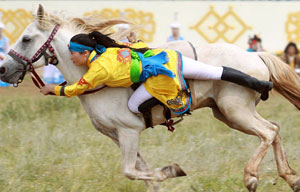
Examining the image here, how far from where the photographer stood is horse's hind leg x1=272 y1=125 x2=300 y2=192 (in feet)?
16.9

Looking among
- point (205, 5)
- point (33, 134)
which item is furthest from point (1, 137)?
point (205, 5)

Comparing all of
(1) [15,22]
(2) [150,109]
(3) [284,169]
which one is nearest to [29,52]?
(2) [150,109]

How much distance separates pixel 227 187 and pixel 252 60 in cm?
116

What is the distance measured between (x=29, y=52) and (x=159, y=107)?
121cm

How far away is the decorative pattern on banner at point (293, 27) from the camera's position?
2053cm

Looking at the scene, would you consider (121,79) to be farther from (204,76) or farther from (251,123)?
(251,123)

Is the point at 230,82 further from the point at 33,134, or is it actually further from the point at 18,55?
the point at 33,134

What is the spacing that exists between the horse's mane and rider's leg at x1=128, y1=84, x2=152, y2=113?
26.5 inches

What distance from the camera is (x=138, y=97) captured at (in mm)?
4875

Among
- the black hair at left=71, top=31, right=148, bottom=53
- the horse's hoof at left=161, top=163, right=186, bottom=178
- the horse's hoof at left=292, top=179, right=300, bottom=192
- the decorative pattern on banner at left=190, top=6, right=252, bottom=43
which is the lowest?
the decorative pattern on banner at left=190, top=6, right=252, bottom=43

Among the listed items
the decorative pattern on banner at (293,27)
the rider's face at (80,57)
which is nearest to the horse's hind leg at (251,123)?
the rider's face at (80,57)

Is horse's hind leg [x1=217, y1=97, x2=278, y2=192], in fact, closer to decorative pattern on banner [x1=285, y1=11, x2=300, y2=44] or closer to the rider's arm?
the rider's arm

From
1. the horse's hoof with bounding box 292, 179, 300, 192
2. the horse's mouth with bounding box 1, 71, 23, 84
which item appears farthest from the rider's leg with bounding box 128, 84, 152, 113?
the horse's hoof with bounding box 292, 179, 300, 192

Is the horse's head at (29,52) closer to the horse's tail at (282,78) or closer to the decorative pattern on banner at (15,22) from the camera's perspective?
the horse's tail at (282,78)
